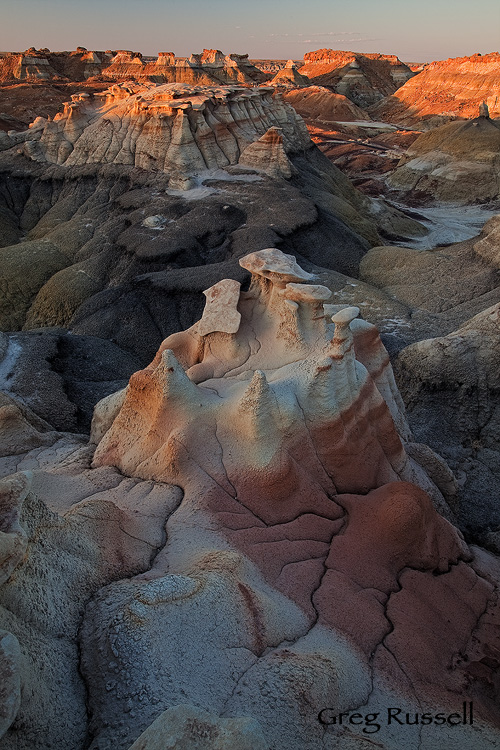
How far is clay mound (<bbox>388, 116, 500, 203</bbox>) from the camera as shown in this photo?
101 feet

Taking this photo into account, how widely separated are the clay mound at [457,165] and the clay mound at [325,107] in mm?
23492

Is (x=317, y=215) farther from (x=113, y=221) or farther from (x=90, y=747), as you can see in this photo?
(x=90, y=747)

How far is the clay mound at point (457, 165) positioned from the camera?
30828 mm

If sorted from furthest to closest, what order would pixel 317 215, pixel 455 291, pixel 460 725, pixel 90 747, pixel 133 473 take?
1. pixel 317 215
2. pixel 455 291
3. pixel 133 473
4. pixel 460 725
5. pixel 90 747

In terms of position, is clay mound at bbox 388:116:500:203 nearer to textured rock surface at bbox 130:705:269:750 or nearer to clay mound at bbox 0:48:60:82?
textured rock surface at bbox 130:705:269:750

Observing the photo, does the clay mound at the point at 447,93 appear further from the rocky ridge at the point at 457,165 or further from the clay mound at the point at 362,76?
the rocky ridge at the point at 457,165

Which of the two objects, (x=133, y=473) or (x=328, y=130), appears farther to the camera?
(x=328, y=130)

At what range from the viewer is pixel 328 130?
1932 inches

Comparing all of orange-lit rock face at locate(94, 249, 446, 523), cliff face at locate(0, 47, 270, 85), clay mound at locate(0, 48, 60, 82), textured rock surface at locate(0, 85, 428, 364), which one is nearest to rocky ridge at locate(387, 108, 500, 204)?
textured rock surface at locate(0, 85, 428, 364)

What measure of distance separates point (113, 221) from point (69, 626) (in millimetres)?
19990

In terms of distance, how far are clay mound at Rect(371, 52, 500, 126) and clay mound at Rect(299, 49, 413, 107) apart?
→ 6.90 meters

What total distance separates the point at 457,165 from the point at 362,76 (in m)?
42.7

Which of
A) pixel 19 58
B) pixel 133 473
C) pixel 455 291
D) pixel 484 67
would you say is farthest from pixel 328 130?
pixel 133 473

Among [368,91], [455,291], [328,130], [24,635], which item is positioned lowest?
[455,291]
